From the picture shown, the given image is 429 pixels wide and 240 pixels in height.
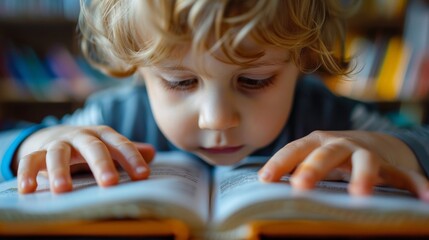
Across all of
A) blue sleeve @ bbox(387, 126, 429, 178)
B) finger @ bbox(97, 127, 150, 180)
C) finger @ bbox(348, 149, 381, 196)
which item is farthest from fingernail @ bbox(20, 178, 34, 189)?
Answer: blue sleeve @ bbox(387, 126, 429, 178)

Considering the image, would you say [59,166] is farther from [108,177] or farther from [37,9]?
[37,9]

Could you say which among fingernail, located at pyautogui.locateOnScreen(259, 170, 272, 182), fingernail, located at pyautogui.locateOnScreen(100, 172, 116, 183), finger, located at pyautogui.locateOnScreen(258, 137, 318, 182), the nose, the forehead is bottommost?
fingernail, located at pyautogui.locateOnScreen(100, 172, 116, 183)

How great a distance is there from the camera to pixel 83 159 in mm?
574

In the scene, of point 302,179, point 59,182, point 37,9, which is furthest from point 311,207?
point 37,9

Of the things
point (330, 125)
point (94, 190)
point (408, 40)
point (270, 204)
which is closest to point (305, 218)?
point (270, 204)

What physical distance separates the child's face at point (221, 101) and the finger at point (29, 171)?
18 cm

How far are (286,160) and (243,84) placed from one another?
0.14m

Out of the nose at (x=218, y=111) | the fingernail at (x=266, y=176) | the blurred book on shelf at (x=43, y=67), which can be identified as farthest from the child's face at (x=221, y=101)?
the blurred book on shelf at (x=43, y=67)

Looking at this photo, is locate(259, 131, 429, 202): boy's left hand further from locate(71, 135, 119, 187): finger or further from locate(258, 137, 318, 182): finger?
locate(71, 135, 119, 187): finger

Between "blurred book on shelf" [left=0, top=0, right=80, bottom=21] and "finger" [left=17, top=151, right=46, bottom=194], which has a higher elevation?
"blurred book on shelf" [left=0, top=0, right=80, bottom=21]

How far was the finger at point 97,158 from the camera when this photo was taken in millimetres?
487

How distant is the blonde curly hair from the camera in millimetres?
501

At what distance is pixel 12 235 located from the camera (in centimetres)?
41

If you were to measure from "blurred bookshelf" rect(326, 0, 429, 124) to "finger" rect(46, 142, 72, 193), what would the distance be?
1214mm
